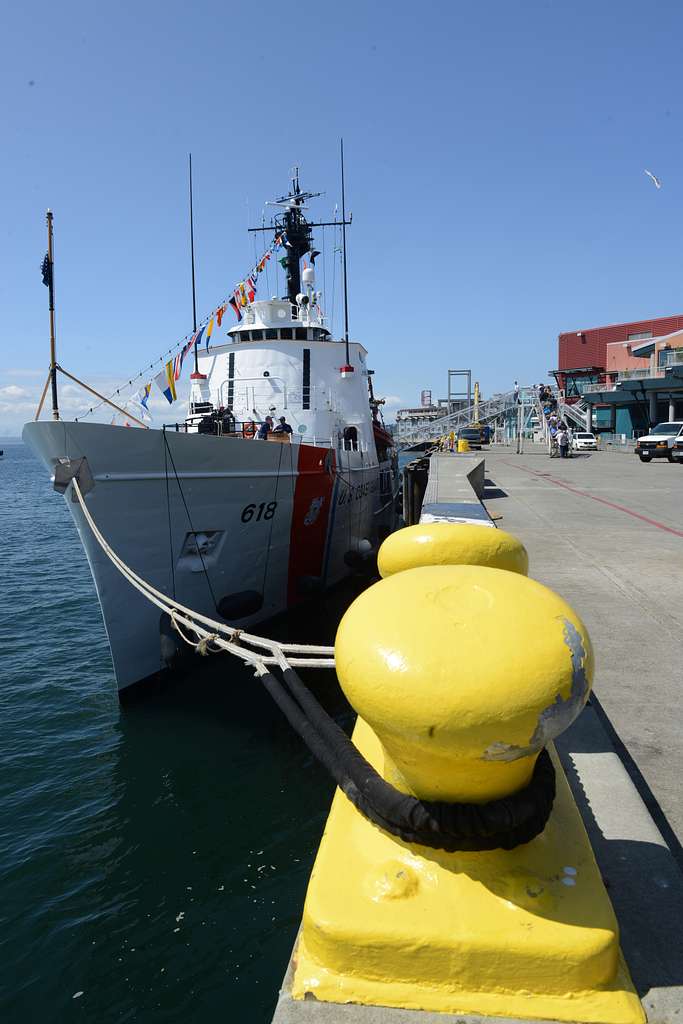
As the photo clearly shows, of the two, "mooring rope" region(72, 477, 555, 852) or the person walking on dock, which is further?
the person walking on dock

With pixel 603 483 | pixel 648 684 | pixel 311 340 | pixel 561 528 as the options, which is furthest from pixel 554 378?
pixel 648 684

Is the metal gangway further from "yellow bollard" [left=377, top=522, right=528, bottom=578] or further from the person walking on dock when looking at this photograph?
"yellow bollard" [left=377, top=522, right=528, bottom=578]

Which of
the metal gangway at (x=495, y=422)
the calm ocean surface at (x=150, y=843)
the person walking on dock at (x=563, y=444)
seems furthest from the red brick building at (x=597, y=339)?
the calm ocean surface at (x=150, y=843)

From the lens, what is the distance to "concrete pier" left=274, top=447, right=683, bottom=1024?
1834 mm

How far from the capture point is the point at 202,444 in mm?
8375

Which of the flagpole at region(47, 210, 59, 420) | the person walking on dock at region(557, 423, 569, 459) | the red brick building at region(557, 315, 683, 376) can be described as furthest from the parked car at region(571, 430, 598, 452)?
the flagpole at region(47, 210, 59, 420)

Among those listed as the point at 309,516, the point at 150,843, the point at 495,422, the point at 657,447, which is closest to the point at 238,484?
the point at 309,516

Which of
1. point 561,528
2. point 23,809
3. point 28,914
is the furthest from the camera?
point 561,528

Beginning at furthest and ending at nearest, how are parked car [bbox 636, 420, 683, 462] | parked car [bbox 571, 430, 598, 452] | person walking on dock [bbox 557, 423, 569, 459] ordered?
1. parked car [bbox 571, 430, 598, 452]
2. person walking on dock [bbox 557, 423, 569, 459]
3. parked car [bbox 636, 420, 683, 462]

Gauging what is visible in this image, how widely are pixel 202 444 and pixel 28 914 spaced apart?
5.37 meters

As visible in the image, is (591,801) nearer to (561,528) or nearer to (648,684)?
(648,684)

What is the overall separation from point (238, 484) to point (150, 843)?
487 cm

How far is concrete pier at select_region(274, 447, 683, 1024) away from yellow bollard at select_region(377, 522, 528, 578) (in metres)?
1.04

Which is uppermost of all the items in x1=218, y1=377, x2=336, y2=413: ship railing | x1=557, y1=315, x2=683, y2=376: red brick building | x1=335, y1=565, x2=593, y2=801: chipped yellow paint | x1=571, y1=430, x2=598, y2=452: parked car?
x1=557, y1=315, x2=683, y2=376: red brick building
